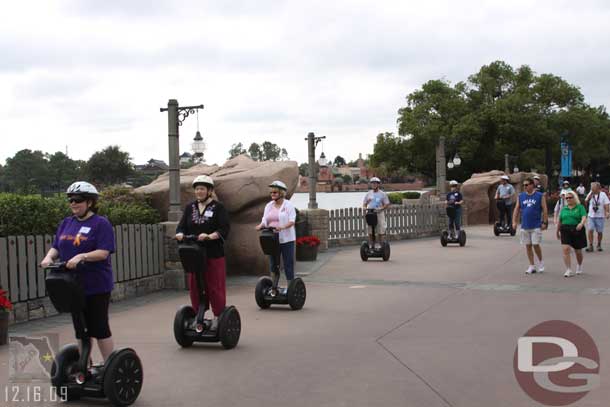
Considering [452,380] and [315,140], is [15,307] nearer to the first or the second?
[452,380]

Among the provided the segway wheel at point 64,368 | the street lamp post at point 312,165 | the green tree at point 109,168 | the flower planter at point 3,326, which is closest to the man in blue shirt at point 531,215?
the street lamp post at point 312,165

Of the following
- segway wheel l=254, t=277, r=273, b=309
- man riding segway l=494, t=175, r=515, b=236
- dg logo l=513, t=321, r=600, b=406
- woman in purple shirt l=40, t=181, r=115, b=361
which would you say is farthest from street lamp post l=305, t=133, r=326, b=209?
woman in purple shirt l=40, t=181, r=115, b=361

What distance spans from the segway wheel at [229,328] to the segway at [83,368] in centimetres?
168

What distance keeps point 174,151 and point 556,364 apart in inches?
304

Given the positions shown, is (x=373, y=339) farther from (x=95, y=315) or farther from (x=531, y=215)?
(x=531, y=215)

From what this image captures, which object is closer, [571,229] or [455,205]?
[571,229]

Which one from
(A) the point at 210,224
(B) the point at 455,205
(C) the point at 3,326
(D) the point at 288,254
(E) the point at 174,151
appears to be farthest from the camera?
(B) the point at 455,205

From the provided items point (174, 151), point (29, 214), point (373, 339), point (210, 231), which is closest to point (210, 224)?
point (210, 231)

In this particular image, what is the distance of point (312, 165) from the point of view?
18.5 m

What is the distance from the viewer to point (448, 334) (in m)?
7.68

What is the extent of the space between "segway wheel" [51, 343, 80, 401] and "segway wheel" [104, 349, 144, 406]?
1.25ft

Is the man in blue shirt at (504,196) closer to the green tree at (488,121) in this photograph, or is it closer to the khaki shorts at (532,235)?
the khaki shorts at (532,235)

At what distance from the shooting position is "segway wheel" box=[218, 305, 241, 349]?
696cm

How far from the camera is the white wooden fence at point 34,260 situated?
8.50 metres
